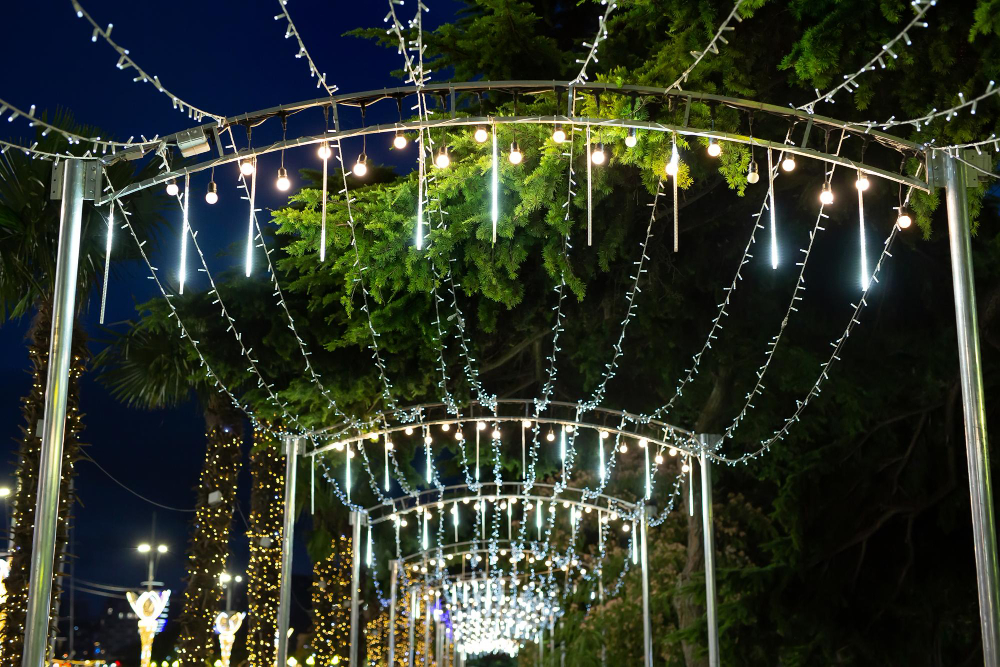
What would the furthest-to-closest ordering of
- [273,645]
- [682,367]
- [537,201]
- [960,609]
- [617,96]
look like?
[273,645], [682,367], [960,609], [537,201], [617,96]

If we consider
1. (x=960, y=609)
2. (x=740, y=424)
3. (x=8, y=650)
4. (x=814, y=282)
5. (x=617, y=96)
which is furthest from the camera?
(x=740, y=424)

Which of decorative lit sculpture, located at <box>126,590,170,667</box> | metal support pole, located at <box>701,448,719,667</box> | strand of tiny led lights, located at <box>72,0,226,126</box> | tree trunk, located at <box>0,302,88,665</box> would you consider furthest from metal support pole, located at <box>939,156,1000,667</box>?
decorative lit sculpture, located at <box>126,590,170,667</box>

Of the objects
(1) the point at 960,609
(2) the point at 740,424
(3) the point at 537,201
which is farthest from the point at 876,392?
(3) the point at 537,201

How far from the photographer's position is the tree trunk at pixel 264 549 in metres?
20.8

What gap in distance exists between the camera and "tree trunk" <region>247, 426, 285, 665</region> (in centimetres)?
2081

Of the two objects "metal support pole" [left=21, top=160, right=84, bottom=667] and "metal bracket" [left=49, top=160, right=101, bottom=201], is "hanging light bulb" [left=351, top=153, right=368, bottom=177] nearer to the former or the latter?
"metal bracket" [left=49, top=160, right=101, bottom=201]

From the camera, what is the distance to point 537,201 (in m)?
9.66

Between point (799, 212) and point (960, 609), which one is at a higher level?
point (799, 212)

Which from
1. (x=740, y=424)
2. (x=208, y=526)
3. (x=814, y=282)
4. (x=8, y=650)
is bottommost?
(x=8, y=650)

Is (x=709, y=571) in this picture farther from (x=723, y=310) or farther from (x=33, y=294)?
(x=33, y=294)

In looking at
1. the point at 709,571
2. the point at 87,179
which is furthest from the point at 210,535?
the point at 87,179

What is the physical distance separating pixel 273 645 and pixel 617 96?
15422mm

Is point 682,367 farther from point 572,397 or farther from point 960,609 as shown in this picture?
point 960,609

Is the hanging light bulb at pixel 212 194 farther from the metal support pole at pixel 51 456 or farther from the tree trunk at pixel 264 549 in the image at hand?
the tree trunk at pixel 264 549
